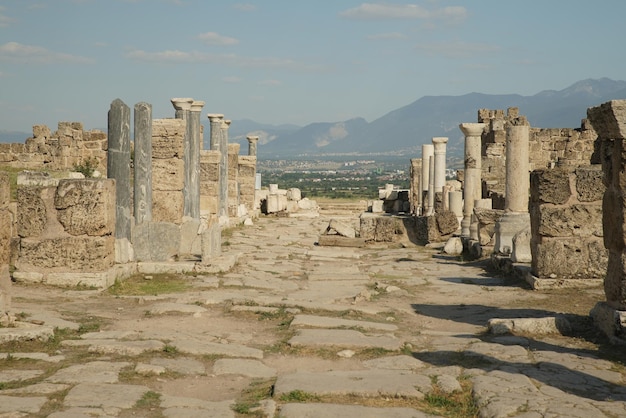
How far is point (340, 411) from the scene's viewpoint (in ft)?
16.8

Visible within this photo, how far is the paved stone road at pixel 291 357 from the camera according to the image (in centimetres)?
523

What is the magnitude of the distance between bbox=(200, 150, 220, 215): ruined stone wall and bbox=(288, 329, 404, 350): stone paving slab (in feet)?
42.9

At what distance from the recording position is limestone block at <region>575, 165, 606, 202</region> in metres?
10.8

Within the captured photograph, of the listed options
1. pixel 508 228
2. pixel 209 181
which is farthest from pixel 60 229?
pixel 209 181

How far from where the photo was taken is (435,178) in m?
25.0

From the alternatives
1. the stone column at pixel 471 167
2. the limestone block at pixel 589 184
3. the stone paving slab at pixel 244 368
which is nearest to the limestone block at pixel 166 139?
the limestone block at pixel 589 184

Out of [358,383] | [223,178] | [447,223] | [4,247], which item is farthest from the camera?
[223,178]

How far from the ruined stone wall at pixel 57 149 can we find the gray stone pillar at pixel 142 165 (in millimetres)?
12814

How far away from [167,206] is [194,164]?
4.20 metres

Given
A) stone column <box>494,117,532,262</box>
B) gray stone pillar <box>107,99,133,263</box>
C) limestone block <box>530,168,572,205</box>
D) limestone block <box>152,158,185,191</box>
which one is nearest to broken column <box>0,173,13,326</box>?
gray stone pillar <box>107,99,133,263</box>

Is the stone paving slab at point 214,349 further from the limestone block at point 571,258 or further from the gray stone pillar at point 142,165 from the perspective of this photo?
the gray stone pillar at point 142,165

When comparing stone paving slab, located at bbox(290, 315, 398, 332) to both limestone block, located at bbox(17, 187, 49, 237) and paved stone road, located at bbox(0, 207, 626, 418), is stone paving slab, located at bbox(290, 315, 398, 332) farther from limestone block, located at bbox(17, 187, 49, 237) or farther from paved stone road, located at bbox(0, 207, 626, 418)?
limestone block, located at bbox(17, 187, 49, 237)

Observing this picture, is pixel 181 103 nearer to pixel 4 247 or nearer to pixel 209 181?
pixel 209 181

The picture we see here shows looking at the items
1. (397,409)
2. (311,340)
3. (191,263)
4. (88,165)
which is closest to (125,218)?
(191,263)
